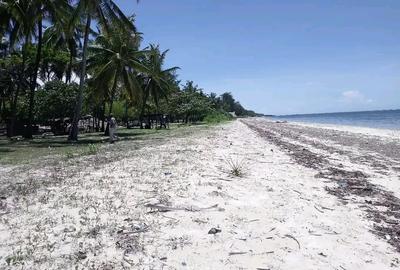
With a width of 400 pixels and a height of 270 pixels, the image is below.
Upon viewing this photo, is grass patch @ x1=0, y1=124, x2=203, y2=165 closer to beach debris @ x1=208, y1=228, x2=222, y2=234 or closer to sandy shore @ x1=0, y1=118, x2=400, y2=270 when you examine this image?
sandy shore @ x1=0, y1=118, x2=400, y2=270

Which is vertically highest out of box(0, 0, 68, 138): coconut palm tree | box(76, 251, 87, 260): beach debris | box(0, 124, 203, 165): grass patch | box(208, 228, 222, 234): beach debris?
box(0, 0, 68, 138): coconut palm tree

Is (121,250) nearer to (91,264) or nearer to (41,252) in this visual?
(91,264)

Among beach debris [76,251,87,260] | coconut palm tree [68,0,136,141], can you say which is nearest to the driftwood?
beach debris [76,251,87,260]

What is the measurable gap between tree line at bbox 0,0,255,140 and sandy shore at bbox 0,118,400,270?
1728 centimetres

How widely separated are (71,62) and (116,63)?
14010 millimetres

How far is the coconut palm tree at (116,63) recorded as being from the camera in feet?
99.5

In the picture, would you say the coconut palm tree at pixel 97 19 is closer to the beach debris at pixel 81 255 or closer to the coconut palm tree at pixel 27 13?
the coconut palm tree at pixel 27 13

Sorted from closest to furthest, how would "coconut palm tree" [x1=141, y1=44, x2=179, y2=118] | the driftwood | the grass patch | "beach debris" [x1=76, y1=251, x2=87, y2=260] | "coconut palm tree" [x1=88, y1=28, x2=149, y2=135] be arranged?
"beach debris" [x1=76, y1=251, x2=87, y2=260]
the driftwood
the grass patch
"coconut palm tree" [x1=88, y1=28, x2=149, y2=135]
"coconut palm tree" [x1=141, y1=44, x2=179, y2=118]

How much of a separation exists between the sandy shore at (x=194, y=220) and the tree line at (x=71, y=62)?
680 inches

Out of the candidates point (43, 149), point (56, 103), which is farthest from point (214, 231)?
point (56, 103)

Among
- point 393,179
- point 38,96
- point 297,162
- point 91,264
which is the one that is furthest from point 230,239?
point 38,96

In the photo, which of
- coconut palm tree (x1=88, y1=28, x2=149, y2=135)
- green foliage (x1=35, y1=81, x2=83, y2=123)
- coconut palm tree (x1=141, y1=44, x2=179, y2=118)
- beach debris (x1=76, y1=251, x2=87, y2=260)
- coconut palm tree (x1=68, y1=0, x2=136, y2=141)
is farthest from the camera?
coconut palm tree (x1=141, y1=44, x2=179, y2=118)

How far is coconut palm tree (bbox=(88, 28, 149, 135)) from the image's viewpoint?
99.5 ft

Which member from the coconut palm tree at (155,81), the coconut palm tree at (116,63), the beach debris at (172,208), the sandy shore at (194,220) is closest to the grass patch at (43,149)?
the sandy shore at (194,220)
